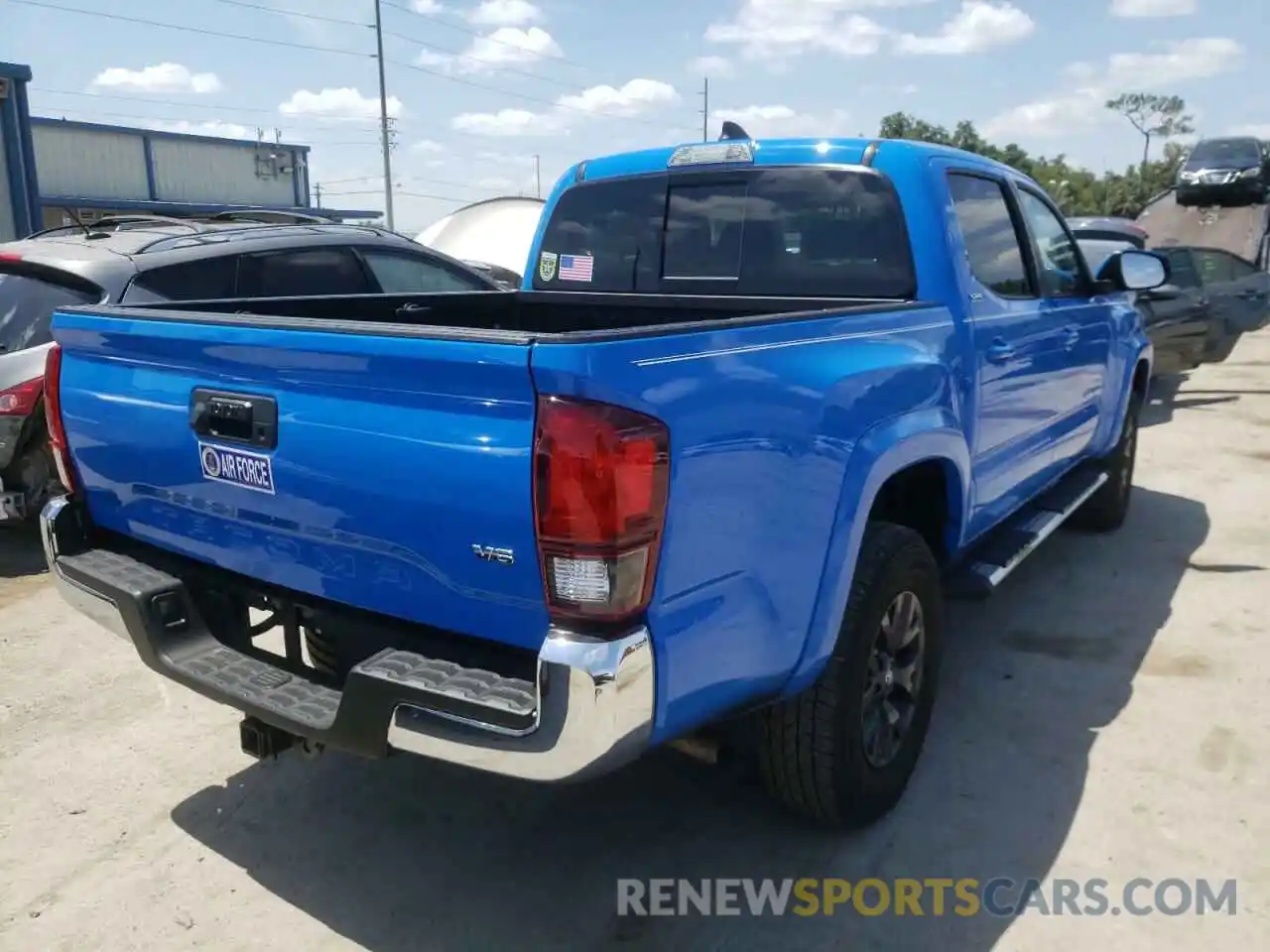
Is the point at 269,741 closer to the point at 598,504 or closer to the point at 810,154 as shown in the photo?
the point at 598,504

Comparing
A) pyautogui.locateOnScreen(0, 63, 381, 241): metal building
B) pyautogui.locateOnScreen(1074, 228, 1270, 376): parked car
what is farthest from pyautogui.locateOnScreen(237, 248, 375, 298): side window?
pyautogui.locateOnScreen(0, 63, 381, 241): metal building

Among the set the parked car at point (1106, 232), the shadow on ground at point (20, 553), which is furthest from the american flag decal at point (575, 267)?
the parked car at point (1106, 232)

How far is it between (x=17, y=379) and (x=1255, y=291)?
11256 millimetres

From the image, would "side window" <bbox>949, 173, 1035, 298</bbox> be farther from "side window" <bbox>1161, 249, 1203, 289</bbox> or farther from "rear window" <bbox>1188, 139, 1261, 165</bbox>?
"rear window" <bbox>1188, 139, 1261, 165</bbox>

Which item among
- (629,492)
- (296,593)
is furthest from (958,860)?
(296,593)

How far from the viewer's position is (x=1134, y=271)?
15.8 feet

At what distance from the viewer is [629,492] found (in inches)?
74.3

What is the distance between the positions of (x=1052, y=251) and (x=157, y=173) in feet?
128

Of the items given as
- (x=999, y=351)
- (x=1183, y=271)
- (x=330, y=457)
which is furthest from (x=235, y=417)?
(x=1183, y=271)

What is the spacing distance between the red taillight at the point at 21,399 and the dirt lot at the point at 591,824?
1.47 meters

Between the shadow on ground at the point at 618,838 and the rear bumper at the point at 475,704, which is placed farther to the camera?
the shadow on ground at the point at 618,838

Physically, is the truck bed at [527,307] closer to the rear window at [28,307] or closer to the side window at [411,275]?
the rear window at [28,307]

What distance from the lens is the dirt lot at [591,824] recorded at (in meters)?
2.55

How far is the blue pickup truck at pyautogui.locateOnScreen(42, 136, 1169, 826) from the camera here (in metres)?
1.91
